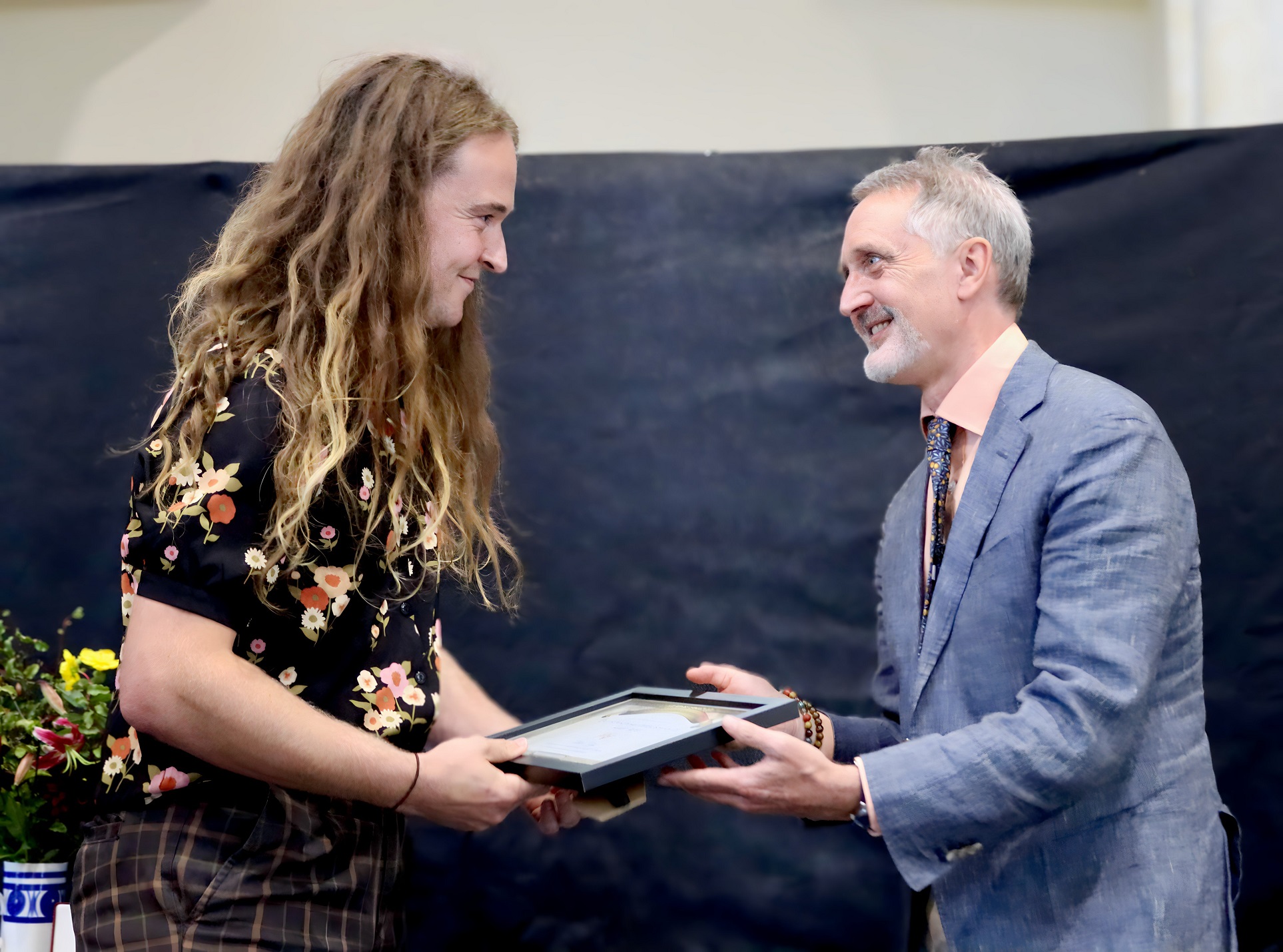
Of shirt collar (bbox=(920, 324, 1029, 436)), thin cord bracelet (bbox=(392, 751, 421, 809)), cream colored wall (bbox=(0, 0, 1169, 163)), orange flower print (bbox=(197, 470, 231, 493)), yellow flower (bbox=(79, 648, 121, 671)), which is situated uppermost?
cream colored wall (bbox=(0, 0, 1169, 163))

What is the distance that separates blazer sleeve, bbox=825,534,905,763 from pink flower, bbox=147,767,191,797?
1.09m

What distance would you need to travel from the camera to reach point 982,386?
183cm

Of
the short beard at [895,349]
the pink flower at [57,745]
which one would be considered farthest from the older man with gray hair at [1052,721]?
the pink flower at [57,745]

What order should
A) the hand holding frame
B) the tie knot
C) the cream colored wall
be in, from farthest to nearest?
the cream colored wall, the tie knot, the hand holding frame

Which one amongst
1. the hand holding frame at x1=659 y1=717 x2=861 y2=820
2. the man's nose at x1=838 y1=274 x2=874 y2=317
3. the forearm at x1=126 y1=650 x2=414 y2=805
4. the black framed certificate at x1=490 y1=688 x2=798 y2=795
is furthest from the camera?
the man's nose at x1=838 y1=274 x2=874 y2=317

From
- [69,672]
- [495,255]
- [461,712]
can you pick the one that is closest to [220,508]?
[495,255]

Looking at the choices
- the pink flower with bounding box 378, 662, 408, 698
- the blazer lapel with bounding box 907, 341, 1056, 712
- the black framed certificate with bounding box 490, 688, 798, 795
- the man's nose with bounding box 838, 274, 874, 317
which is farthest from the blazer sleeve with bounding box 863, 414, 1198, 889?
the pink flower with bounding box 378, 662, 408, 698

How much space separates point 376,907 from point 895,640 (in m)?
0.91

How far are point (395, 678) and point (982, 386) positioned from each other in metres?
1.04

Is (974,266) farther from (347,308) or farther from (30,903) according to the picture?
(30,903)

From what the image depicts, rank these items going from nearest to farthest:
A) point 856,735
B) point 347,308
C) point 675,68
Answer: point 347,308 < point 856,735 < point 675,68

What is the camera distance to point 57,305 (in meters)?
2.75

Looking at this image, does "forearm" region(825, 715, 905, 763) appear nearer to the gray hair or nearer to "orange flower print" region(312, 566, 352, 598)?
the gray hair

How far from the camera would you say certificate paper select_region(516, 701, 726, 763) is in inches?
60.0
